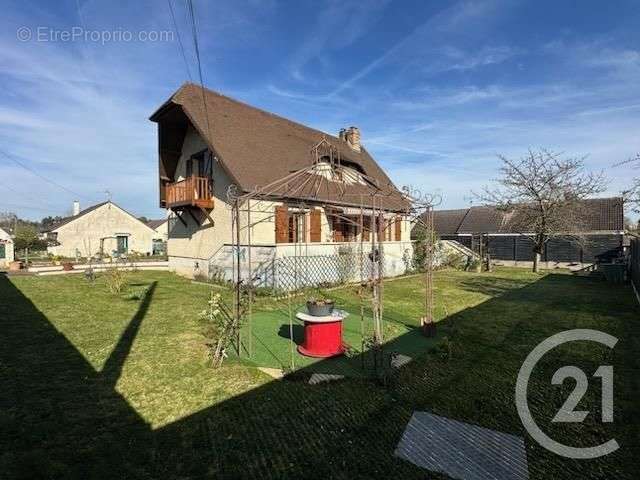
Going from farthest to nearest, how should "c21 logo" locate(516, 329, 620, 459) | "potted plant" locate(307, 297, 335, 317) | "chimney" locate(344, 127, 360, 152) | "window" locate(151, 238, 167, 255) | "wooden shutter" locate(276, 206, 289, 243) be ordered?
"window" locate(151, 238, 167, 255)
"chimney" locate(344, 127, 360, 152)
"wooden shutter" locate(276, 206, 289, 243)
"potted plant" locate(307, 297, 335, 317)
"c21 logo" locate(516, 329, 620, 459)

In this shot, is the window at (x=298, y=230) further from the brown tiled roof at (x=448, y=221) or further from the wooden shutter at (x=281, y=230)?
the brown tiled roof at (x=448, y=221)

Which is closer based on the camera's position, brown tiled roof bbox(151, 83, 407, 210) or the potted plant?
the potted plant

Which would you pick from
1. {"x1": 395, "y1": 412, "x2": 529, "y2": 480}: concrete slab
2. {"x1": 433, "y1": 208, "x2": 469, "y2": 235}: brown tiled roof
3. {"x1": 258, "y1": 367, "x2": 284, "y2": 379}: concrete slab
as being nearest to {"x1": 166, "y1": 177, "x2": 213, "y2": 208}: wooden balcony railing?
{"x1": 258, "y1": 367, "x2": 284, "y2": 379}: concrete slab

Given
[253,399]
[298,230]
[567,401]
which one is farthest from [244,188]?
[567,401]

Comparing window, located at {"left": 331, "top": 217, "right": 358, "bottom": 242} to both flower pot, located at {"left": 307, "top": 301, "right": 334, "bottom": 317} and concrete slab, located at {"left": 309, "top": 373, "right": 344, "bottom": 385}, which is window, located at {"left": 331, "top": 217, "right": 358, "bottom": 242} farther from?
concrete slab, located at {"left": 309, "top": 373, "right": 344, "bottom": 385}

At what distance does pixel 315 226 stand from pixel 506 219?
19.7 metres

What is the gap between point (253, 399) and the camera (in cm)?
461

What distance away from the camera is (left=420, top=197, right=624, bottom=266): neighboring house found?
2409cm

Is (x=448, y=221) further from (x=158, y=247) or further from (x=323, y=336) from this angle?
(x=323, y=336)

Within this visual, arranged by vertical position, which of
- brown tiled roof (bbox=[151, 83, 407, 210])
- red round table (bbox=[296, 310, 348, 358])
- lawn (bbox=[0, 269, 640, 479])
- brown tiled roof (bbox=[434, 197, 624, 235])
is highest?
brown tiled roof (bbox=[151, 83, 407, 210])

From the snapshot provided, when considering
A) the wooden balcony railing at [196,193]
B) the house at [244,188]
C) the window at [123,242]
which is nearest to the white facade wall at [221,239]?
the house at [244,188]

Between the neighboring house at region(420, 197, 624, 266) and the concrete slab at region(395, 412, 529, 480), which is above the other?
the neighboring house at region(420, 197, 624, 266)

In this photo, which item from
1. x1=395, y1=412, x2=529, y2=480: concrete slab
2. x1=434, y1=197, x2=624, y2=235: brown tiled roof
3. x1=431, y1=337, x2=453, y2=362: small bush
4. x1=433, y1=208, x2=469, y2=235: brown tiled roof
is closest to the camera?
x1=395, y1=412, x2=529, y2=480: concrete slab

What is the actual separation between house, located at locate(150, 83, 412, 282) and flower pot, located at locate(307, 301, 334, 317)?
20.9ft
